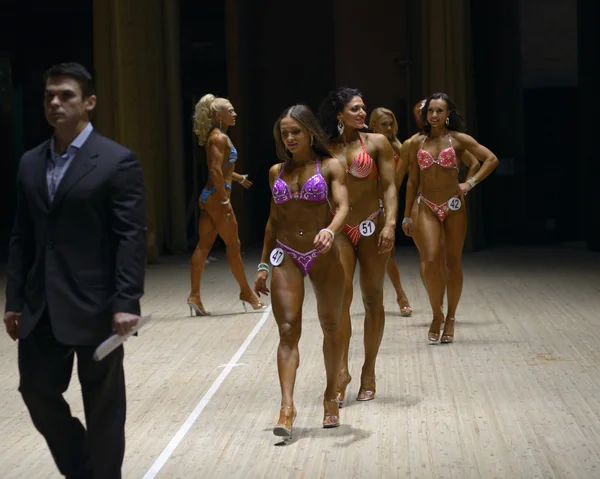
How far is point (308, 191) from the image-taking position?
4777 mm

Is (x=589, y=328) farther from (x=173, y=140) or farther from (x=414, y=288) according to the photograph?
(x=173, y=140)

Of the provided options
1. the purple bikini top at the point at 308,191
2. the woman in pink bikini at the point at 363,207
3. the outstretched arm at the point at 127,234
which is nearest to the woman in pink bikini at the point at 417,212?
the woman in pink bikini at the point at 363,207

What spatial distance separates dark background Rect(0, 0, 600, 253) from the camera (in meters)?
14.1

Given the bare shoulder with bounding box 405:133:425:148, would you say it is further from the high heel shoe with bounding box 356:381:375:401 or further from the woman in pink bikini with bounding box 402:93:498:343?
the high heel shoe with bounding box 356:381:375:401

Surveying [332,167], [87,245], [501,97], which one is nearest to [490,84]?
[501,97]

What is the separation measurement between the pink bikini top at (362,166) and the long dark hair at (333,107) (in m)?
0.17

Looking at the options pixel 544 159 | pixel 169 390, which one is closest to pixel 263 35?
pixel 544 159

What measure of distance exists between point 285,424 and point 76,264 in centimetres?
157

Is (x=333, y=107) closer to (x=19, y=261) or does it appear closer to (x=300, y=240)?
(x=300, y=240)

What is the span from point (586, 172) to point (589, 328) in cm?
636

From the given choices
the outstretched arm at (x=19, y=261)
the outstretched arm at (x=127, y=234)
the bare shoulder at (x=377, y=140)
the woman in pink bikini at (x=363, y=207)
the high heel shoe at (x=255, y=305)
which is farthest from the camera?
the high heel shoe at (x=255, y=305)

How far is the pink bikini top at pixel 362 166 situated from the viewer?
5469 mm

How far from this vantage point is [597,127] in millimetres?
13219

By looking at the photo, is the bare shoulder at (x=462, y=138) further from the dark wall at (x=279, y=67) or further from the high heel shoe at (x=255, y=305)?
the dark wall at (x=279, y=67)
